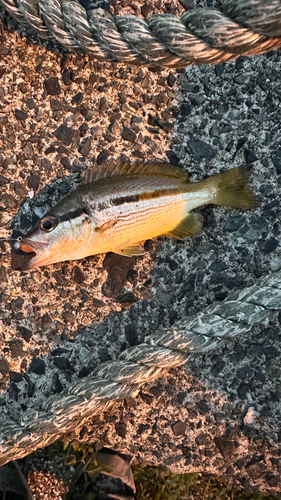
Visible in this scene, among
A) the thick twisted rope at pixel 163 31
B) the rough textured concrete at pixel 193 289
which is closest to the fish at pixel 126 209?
the rough textured concrete at pixel 193 289

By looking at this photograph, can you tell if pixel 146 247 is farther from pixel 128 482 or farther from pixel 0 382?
pixel 128 482

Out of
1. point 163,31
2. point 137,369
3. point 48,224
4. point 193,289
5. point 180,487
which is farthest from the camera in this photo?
point 180,487

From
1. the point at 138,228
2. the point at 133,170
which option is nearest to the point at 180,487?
the point at 138,228

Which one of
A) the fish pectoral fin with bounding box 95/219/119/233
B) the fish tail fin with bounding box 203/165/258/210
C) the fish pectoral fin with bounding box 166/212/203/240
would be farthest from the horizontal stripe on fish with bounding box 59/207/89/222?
the fish tail fin with bounding box 203/165/258/210

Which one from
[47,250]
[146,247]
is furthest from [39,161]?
[146,247]

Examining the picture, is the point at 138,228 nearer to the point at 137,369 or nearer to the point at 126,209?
the point at 126,209

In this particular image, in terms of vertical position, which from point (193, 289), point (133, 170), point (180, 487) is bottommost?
point (180, 487)
